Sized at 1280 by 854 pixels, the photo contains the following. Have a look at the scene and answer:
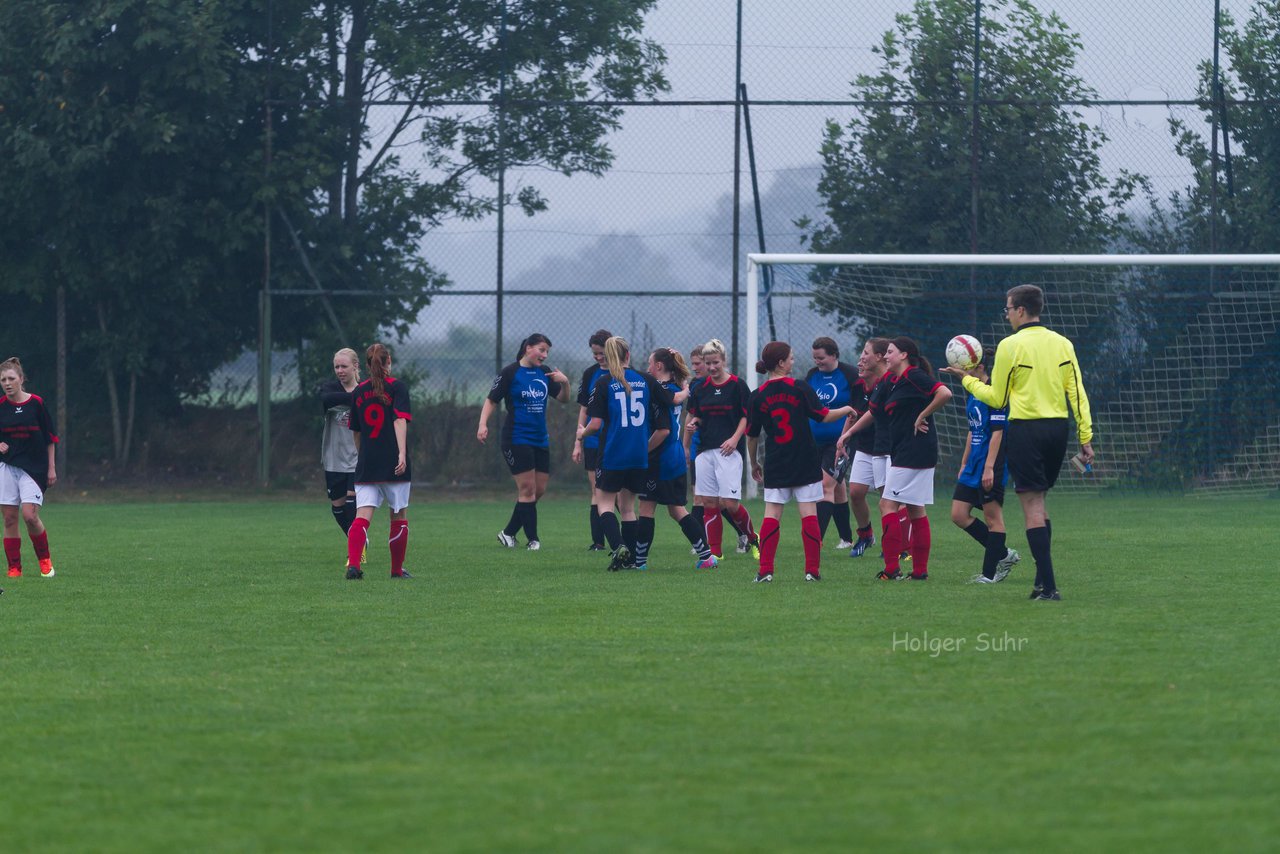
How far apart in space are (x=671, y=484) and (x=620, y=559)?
0.98m

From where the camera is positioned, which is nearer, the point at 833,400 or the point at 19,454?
the point at 19,454

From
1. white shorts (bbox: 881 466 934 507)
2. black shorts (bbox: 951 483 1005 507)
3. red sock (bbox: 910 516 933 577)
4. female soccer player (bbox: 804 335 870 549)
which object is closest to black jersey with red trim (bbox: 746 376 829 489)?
white shorts (bbox: 881 466 934 507)

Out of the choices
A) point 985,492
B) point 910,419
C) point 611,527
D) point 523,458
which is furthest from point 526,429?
point 985,492

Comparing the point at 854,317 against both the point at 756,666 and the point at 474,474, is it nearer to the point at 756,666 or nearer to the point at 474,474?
the point at 474,474

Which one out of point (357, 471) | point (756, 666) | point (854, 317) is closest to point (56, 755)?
point (756, 666)

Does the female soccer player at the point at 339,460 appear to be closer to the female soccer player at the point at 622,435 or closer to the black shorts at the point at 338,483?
the black shorts at the point at 338,483

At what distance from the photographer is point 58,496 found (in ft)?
69.0

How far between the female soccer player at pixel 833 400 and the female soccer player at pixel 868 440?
14cm

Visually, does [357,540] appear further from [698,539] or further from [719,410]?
[719,410]

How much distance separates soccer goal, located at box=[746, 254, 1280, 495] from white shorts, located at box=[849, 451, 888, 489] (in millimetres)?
5763

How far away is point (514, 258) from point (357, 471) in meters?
11.0

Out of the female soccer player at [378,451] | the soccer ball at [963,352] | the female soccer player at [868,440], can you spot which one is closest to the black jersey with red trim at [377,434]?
the female soccer player at [378,451]

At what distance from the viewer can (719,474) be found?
12164mm

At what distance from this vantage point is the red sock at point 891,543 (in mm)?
10766
